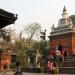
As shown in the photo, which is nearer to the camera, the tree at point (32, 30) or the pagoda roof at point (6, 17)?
the pagoda roof at point (6, 17)

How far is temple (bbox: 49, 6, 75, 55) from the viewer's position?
59.5 m

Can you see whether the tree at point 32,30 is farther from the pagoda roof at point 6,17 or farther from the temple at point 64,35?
the pagoda roof at point 6,17

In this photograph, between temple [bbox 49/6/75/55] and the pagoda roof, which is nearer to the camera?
the pagoda roof

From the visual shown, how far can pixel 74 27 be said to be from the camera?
6000 cm

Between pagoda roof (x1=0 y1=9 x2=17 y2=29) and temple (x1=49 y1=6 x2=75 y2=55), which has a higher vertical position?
temple (x1=49 y1=6 x2=75 y2=55)

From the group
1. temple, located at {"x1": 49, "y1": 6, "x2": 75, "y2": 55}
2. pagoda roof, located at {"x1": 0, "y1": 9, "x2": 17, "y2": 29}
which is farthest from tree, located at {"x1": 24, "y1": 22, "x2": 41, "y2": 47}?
pagoda roof, located at {"x1": 0, "y1": 9, "x2": 17, "y2": 29}

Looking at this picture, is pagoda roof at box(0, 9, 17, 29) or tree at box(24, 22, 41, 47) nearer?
pagoda roof at box(0, 9, 17, 29)

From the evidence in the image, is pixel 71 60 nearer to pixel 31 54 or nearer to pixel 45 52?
pixel 31 54

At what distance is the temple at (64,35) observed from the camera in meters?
59.5

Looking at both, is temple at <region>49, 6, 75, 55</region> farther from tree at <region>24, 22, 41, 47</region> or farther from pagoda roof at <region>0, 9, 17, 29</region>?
pagoda roof at <region>0, 9, 17, 29</region>

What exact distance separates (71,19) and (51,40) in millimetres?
5577

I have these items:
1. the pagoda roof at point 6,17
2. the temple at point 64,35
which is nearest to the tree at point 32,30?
the temple at point 64,35

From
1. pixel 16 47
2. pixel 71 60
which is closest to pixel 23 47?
pixel 16 47

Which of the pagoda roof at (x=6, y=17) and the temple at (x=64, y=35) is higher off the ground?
the temple at (x=64, y=35)
